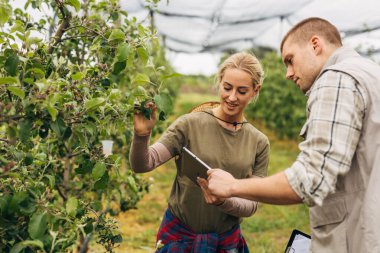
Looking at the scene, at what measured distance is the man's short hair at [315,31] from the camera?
1573mm

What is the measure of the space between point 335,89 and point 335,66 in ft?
0.30

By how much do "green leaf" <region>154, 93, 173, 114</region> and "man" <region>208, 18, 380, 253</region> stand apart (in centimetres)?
29

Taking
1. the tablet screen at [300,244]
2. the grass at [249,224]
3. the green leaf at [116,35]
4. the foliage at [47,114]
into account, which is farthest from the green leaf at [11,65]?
the grass at [249,224]

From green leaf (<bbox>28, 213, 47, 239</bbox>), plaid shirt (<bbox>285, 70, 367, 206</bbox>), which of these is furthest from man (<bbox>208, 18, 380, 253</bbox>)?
green leaf (<bbox>28, 213, 47, 239</bbox>)

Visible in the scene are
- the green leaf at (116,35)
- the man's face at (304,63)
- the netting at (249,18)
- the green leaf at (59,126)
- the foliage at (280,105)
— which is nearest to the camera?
the green leaf at (59,126)

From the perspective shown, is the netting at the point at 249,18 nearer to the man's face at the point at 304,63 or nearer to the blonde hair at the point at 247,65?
the blonde hair at the point at 247,65

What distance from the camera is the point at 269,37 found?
13.8 m

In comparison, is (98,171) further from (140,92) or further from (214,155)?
(214,155)

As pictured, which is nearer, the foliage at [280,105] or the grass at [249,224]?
the grass at [249,224]

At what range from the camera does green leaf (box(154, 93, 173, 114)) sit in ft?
5.11

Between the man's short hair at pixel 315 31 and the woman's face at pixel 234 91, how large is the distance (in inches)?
20.9

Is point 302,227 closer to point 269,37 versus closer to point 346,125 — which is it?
point 346,125

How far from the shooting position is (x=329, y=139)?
131 cm

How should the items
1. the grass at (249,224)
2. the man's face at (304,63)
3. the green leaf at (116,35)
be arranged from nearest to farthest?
the man's face at (304,63) < the green leaf at (116,35) < the grass at (249,224)
